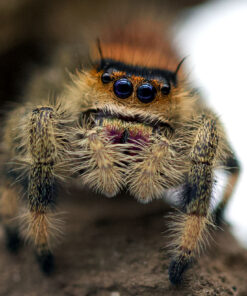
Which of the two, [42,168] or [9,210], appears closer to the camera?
[42,168]

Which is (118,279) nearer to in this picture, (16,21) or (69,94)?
(69,94)

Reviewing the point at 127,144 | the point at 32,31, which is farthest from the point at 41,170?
the point at 32,31

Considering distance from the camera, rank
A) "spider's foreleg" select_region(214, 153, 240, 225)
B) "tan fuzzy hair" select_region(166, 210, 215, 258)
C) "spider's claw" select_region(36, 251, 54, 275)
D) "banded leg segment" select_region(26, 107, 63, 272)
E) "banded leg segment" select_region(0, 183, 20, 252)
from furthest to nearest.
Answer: "banded leg segment" select_region(0, 183, 20, 252)
"spider's foreleg" select_region(214, 153, 240, 225)
"spider's claw" select_region(36, 251, 54, 275)
"banded leg segment" select_region(26, 107, 63, 272)
"tan fuzzy hair" select_region(166, 210, 215, 258)

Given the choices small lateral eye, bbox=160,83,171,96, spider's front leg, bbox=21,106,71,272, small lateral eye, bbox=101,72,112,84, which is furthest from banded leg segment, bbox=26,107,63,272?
small lateral eye, bbox=160,83,171,96

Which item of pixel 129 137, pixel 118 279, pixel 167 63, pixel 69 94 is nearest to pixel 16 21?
pixel 69 94

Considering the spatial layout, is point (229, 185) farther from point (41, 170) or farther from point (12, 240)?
point (12, 240)

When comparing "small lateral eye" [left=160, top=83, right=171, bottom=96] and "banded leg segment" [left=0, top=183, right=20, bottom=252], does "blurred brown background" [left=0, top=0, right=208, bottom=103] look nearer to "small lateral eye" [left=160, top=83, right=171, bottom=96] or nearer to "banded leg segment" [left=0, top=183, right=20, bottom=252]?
"banded leg segment" [left=0, top=183, right=20, bottom=252]
